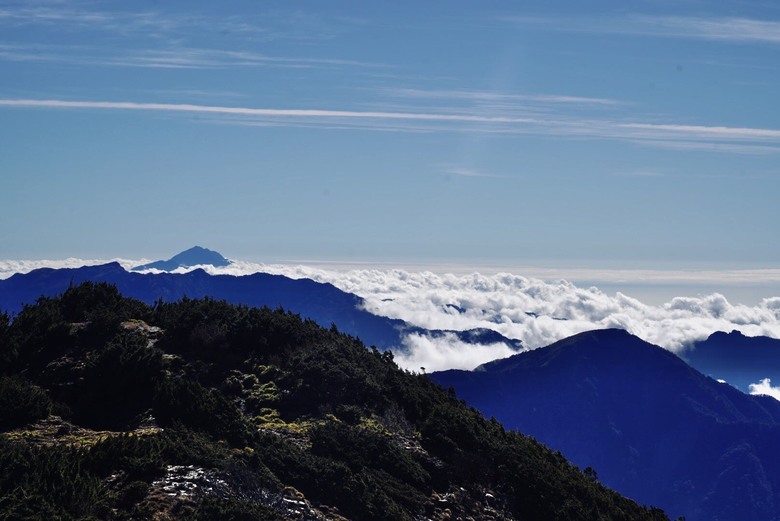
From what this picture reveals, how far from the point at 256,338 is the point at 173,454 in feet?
60.2

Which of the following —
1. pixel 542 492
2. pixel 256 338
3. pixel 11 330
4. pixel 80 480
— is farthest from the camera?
pixel 256 338

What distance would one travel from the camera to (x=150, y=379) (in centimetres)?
3747

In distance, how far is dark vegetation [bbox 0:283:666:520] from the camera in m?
25.8

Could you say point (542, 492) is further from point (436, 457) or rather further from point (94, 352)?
point (94, 352)

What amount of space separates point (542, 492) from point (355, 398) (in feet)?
32.5

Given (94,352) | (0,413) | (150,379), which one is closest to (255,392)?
(150,379)

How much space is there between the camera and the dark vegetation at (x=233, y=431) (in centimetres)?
2575

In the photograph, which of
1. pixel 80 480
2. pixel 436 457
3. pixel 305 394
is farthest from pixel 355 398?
pixel 80 480

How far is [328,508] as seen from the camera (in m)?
29.0

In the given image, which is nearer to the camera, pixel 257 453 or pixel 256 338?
pixel 257 453

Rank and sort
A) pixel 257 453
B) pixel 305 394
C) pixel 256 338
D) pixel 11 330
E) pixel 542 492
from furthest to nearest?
pixel 256 338, pixel 11 330, pixel 305 394, pixel 542 492, pixel 257 453

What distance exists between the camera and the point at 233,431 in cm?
3322

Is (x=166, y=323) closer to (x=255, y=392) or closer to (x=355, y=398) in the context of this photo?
(x=255, y=392)

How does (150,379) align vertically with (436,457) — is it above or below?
above
